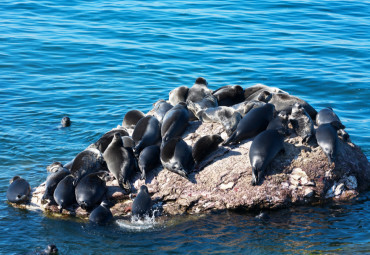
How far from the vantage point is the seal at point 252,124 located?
896 centimetres

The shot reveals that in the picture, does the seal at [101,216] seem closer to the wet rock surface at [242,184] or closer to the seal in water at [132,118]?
the wet rock surface at [242,184]

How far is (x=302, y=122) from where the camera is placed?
889cm

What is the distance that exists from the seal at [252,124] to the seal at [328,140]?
872 millimetres

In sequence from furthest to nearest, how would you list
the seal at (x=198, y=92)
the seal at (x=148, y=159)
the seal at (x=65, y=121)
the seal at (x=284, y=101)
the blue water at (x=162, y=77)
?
1. the seal at (x=65, y=121)
2. the seal at (x=198, y=92)
3. the seal at (x=284, y=101)
4. the seal at (x=148, y=159)
5. the blue water at (x=162, y=77)

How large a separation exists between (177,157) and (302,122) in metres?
2.15

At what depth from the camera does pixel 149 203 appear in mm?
8203

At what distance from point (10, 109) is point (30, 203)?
19.8 feet

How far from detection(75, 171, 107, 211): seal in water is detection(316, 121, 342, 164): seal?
3.53 m

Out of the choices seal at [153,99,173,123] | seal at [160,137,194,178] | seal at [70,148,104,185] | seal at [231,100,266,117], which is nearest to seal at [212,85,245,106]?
seal at [231,100,266,117]

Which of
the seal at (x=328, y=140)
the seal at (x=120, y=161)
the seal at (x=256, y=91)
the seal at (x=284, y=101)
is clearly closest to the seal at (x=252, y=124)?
the seal at (x=284, y=101)

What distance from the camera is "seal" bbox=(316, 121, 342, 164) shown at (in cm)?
855

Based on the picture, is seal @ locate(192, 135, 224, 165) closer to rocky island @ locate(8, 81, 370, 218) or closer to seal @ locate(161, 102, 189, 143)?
rocky island @ locate(8, 81, 370, 218)

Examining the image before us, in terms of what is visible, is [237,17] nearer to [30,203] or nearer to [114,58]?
[114,58]

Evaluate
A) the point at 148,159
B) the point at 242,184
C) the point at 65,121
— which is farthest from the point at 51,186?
the point at 65,121
